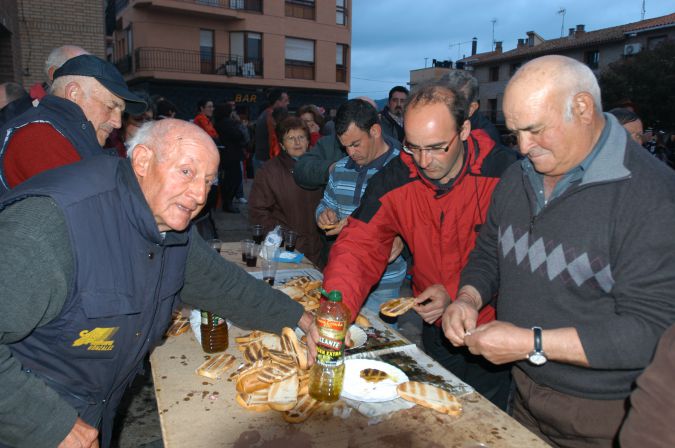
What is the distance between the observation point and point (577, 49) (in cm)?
3631

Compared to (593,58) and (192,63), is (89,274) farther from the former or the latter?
(593,58)

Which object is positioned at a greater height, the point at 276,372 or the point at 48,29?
the point at 48,29

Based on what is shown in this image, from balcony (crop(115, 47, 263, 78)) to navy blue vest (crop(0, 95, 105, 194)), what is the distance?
25.4 m

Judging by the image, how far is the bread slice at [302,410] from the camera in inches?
73.7

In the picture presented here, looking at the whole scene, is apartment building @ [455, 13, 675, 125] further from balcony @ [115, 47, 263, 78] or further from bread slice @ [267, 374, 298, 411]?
bread slice @ [267, 374, 298, 411]

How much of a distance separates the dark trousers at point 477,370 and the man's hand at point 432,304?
1.64 ft

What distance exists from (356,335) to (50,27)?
1048 centimetres

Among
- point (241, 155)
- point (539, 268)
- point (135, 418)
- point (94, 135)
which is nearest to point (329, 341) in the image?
point (539, 268)

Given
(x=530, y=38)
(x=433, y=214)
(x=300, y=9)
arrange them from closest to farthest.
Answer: (x=433, y=214), (x=300, y=9), (x=530, y=38)

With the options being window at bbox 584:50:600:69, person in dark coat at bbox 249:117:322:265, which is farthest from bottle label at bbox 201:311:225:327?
window at bbox 584:50:600:69

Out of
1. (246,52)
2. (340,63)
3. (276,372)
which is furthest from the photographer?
(340,63)

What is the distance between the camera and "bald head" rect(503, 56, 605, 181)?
6.47 ft

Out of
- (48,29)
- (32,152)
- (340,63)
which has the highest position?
(340,63)

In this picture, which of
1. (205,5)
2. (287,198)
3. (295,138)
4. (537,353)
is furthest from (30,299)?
(205,5)
